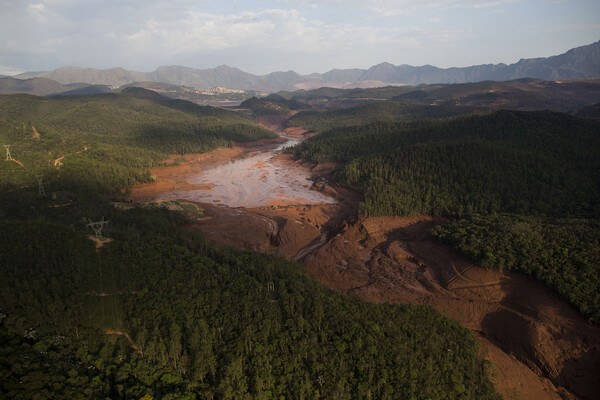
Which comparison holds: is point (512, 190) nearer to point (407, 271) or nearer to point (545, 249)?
point (545, 249)

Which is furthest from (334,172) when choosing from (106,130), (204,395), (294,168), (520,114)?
(106,130)

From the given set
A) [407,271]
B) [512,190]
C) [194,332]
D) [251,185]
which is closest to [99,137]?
[251,185]

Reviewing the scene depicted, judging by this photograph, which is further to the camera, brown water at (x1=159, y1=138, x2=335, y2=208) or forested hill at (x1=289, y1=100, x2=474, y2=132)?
forested hill at (x1=289, y1=100, x2=474, y2=132)

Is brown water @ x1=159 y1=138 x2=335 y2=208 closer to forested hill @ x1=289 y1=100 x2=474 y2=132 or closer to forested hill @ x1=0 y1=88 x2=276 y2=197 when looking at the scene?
forested hill @ x1=0 y1=88 x2=276 y2=197

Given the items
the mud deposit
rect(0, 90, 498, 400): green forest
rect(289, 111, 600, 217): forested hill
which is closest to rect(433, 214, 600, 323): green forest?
the mud deposit

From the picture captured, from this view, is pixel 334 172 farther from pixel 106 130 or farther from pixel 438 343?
pixel 106 130

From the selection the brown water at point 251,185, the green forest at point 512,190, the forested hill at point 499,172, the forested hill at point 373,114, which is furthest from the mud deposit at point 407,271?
the forested hill at point 373,114
